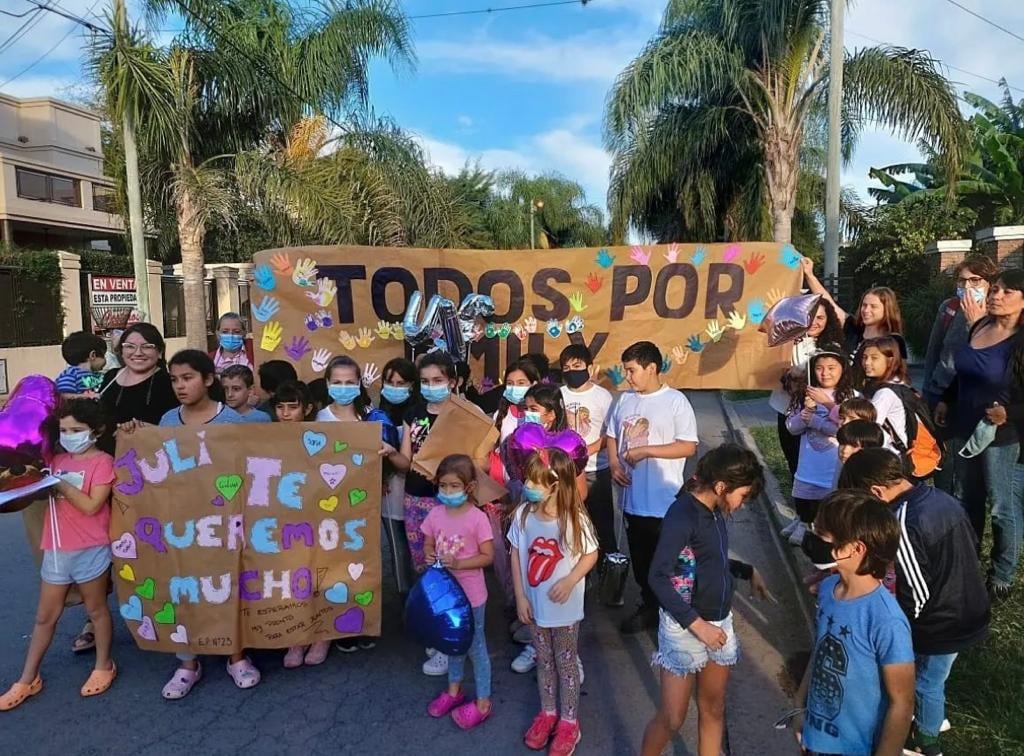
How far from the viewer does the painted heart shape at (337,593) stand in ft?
11.9

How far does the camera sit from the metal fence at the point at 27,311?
1415 centimetres

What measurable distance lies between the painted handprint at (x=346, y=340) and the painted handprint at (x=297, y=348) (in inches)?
9.8

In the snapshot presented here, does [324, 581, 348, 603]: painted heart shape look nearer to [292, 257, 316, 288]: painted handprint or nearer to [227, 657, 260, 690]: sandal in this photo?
[227, 657, 260, 690]: sandal

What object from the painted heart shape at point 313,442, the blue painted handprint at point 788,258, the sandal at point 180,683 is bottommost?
the sandal at point 180,683

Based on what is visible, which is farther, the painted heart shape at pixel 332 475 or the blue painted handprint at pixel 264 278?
the blue painted handprint at pixel 264 278

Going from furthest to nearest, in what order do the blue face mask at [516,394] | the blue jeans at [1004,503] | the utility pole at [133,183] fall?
the utility pole at [133,183]
the blue face mask at [516,394]
the blue jeans at [1004,503]

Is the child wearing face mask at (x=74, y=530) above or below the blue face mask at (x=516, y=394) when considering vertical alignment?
below

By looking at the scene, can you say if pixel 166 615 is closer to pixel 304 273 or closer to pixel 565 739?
pixel 565 739

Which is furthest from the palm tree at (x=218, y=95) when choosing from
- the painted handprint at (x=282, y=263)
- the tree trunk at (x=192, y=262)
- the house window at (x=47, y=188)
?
the house window at (x=47, y=188)

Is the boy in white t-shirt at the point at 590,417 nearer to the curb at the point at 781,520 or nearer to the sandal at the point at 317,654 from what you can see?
the curb at the point at 781,520

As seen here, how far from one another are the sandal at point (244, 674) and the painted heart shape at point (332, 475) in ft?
3.11

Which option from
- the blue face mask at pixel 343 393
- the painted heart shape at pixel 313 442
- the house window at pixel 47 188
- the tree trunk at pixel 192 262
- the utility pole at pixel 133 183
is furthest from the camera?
the house window at pixel 47 188

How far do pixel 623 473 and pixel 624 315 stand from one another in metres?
1.94

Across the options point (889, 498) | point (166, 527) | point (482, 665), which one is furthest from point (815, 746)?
point (166, 527)
